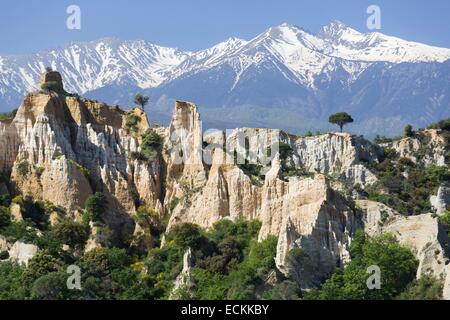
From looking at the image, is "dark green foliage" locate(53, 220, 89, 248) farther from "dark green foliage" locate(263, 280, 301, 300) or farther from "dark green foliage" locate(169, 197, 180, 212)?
"dark green foliage" locate(263, 280, 301, 300)

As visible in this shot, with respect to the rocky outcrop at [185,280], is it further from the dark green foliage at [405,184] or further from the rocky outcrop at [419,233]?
the dark green foliage at [405,184]

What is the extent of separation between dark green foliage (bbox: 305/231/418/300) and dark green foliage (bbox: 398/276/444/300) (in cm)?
65

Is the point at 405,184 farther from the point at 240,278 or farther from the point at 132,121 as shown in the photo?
the point at 240,278

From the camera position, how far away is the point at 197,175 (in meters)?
66.1

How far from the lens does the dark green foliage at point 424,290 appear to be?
2015 inches

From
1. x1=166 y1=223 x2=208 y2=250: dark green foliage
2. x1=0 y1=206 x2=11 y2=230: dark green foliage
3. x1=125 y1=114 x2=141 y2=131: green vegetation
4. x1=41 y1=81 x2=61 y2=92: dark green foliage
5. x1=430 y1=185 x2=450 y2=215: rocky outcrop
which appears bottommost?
x1=166 y1=223 x2=208 y2=250: dark green foliage

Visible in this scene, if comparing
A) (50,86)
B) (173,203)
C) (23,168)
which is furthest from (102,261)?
(50,86)

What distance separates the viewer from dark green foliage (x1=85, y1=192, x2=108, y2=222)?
A: 2479 inches

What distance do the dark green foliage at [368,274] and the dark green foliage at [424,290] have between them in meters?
0.65

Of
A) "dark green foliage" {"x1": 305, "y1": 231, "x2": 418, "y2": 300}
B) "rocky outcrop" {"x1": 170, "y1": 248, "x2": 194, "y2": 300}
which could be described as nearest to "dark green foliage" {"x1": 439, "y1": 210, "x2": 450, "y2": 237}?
"dark green foliage" {"x1": 305, "y1": 231, "x2": 418, "y2": 300}

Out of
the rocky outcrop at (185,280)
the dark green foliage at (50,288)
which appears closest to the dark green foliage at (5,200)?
the dark green foliage at (50,288)

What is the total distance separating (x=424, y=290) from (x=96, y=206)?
21.0 meters

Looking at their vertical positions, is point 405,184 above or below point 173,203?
above
